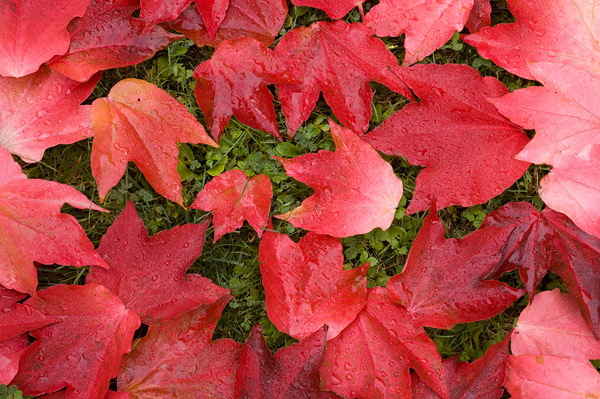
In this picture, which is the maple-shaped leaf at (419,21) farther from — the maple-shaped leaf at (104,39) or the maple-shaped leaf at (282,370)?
the maple-shaped leaf at (282,370)

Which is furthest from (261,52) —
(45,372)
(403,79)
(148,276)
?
(45,372)

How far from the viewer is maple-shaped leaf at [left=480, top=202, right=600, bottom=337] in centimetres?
154

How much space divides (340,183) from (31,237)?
37.7 inches

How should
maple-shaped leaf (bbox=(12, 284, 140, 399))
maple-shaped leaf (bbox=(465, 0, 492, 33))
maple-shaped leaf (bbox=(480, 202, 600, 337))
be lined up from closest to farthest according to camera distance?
maple-shaped leaf (bbox=(12, 284, 140, 399)) → maple-shaped leaf (bbox=(480, 202, 600, 337)) → maple-shaped leaf (bbox=(465, 0, 492, 33))

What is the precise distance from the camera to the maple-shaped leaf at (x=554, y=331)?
1.57 metres

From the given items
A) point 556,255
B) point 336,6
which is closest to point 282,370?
point 556,255

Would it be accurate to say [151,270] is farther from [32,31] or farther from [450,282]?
[450,282]

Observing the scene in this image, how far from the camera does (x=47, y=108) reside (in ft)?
5.09

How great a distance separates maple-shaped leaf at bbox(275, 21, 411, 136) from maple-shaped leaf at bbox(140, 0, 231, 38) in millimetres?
220

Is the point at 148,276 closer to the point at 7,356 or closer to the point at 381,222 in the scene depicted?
the point at 7,356

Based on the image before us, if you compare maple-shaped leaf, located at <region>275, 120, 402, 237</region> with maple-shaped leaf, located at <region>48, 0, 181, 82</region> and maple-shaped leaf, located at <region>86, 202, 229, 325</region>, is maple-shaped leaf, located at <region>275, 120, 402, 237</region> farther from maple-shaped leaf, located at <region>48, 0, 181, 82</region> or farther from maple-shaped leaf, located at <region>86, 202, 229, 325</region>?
maple-shaped leaf, located at <region>48, 0, 181, 82</region>

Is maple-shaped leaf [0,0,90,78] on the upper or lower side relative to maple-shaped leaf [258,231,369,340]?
upper

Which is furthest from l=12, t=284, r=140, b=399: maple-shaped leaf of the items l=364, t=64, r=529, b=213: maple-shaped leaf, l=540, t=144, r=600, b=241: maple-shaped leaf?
l=540, t=144, r=600, b=241: maple-shaped leaf

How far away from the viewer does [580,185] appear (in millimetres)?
1503
